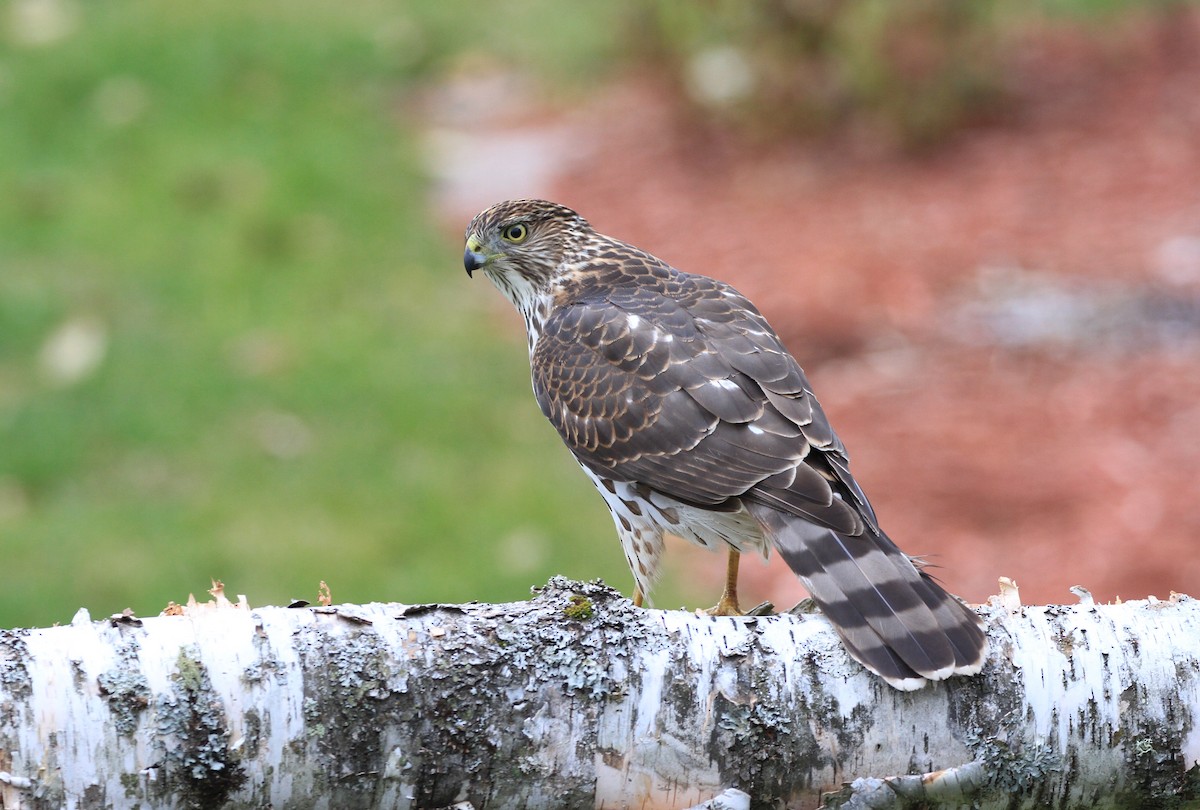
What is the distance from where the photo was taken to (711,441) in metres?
3.87

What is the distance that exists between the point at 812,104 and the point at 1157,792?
7604 mm

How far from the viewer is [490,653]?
9.39 feet

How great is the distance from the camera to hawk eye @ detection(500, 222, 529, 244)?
16.2ft

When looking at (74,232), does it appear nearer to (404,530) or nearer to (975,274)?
(404,530)

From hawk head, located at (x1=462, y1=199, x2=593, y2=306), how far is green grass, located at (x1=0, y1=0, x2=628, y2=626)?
6.10 ft

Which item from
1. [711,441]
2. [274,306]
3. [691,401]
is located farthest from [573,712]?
[274,306]

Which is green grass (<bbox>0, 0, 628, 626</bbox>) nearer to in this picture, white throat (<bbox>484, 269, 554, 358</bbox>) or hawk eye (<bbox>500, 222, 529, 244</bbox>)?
white throat (<bbox>484, 269, 554, 358</bbox>)

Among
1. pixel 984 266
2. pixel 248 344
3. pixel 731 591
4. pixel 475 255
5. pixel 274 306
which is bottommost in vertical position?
pixel 731 591

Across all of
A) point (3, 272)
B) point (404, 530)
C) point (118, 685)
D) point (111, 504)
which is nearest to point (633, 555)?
point (118, 685)

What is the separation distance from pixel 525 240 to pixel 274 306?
4.14m

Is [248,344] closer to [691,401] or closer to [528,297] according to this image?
[528,297]

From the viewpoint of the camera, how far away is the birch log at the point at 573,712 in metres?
2.68

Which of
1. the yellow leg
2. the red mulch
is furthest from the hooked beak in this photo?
the red mulch

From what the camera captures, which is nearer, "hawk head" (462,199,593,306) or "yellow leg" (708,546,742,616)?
"yellow leg" (708,546,742,616)
